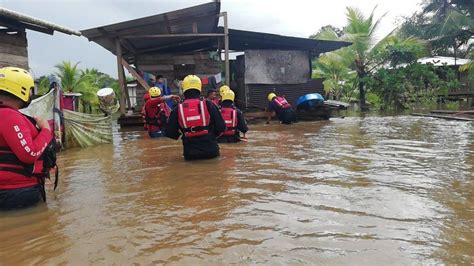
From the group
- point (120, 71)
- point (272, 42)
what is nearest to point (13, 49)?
point (120, 71)

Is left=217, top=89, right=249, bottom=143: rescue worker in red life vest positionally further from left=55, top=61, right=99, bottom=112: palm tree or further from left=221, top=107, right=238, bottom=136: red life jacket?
left=55, top=61, right=99, bottom=112: palm tree

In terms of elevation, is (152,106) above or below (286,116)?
above

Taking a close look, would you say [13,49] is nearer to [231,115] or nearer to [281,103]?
[231,115]

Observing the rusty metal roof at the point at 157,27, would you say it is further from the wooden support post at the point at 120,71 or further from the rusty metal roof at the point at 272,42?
the rusty metal roof at the point at 272,42

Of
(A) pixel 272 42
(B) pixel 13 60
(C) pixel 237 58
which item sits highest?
(A) pixel 272 42

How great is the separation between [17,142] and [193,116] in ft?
9.37

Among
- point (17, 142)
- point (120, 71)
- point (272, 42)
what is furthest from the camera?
point (272, 42)

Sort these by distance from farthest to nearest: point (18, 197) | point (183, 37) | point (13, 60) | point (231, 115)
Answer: point (183, 37) → point (13, 60) → point (231, 115) → point (18, 197)

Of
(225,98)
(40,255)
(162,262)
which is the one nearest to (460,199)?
(162,262)

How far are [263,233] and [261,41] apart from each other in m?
13.6

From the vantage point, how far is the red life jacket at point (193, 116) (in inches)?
239

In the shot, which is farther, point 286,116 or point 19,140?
point 286,116

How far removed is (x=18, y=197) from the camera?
12.6ft

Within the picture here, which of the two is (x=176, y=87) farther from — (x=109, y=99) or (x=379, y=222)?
(x=379, y=222)
